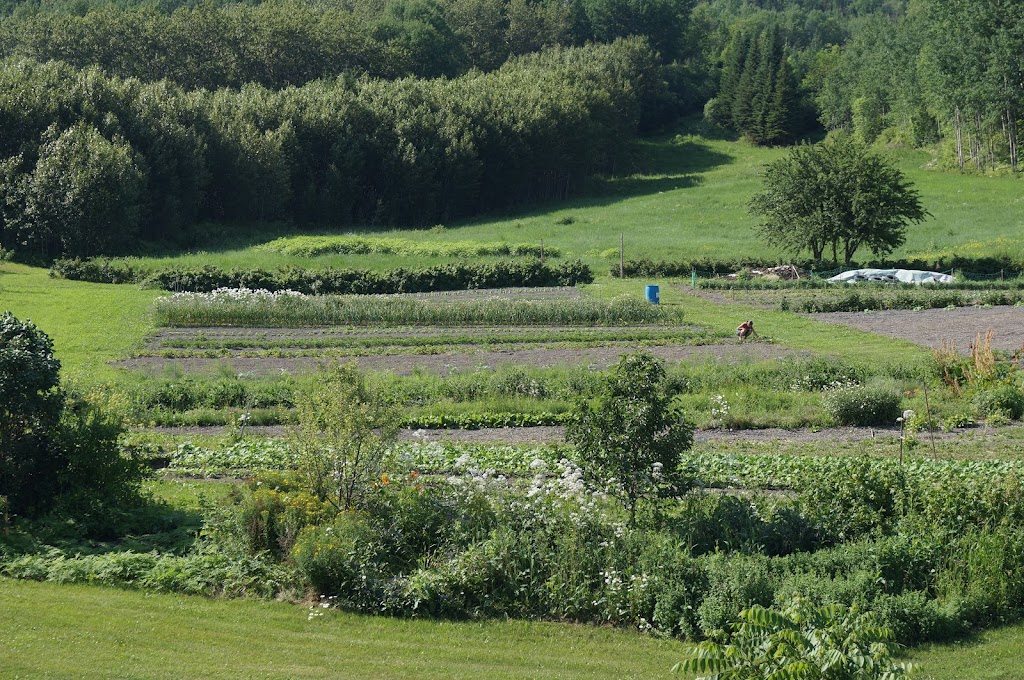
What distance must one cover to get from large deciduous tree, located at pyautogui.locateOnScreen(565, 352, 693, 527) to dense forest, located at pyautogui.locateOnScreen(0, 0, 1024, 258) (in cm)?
5838

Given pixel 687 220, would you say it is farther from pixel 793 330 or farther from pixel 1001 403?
pixel 1001 403

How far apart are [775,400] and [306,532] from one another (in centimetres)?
1352

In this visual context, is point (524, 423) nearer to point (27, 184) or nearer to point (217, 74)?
point (27, 184)

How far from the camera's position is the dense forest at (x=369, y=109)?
71.4 meters

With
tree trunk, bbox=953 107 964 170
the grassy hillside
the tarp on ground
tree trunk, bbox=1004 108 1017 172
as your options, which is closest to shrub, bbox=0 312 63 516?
the tarp on ground

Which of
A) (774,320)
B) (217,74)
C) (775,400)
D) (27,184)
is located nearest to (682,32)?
(217,74)

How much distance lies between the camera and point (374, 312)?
4172 cm

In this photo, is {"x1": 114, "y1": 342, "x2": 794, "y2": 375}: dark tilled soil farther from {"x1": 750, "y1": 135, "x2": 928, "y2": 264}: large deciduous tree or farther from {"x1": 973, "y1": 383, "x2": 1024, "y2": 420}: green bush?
{"x1": 750, "y1": 135, "x2": 928, "y2": 264}: large deciduous tree

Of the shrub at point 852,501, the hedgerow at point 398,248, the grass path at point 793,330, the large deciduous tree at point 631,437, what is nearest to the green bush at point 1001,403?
the grass path at point 793,330

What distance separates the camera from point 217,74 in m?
108

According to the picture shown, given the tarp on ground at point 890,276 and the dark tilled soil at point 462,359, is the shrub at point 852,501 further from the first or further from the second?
the tarp on ground at point 890,276

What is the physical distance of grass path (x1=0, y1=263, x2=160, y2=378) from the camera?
110ft

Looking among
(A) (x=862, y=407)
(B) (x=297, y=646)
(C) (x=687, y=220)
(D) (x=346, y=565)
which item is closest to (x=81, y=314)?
(A) (x=862, y=407)

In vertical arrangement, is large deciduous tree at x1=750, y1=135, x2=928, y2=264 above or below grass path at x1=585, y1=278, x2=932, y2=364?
above
